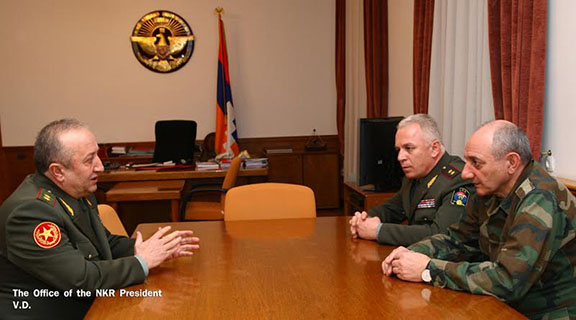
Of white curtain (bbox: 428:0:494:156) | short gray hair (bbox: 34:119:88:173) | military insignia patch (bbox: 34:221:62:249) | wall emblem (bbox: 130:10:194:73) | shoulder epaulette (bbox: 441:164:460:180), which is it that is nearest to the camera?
military insignia patch (bbox: 34:221:62:249)

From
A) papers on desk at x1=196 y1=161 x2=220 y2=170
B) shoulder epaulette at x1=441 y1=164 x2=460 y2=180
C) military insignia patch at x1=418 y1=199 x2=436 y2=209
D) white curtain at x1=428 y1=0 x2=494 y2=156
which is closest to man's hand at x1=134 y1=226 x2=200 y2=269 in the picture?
military insignia patch at x1=418 y1=199 x2=436 y2=209

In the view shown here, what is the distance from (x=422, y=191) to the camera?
258 cm

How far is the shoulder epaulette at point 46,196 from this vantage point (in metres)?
1.85

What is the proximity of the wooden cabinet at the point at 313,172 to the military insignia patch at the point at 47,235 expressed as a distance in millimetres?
5233

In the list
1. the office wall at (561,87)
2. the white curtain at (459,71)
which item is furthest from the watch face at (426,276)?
the white curtain at (459,71)

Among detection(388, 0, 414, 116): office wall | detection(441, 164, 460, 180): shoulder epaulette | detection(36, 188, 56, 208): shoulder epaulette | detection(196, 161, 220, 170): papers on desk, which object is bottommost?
detection(196, 161, 220, 170): papers on desk

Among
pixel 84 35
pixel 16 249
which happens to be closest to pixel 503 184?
pixel 16 249

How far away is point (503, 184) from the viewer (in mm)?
1851

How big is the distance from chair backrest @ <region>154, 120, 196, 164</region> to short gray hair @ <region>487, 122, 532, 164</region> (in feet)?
15.3

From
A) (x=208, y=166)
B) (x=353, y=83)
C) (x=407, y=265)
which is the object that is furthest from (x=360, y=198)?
(x=353, y=83)

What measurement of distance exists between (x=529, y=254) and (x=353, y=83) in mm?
5426

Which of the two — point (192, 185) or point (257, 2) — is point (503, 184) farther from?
point (257, 2)

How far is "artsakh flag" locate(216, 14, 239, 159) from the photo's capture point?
709 centimetres

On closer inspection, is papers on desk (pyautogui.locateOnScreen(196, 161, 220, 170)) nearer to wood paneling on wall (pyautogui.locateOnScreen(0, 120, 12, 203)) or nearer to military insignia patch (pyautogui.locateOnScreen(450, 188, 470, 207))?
wood paneling on wall (pyautogui.locateOnScreen(0, 120, 12, 203))
